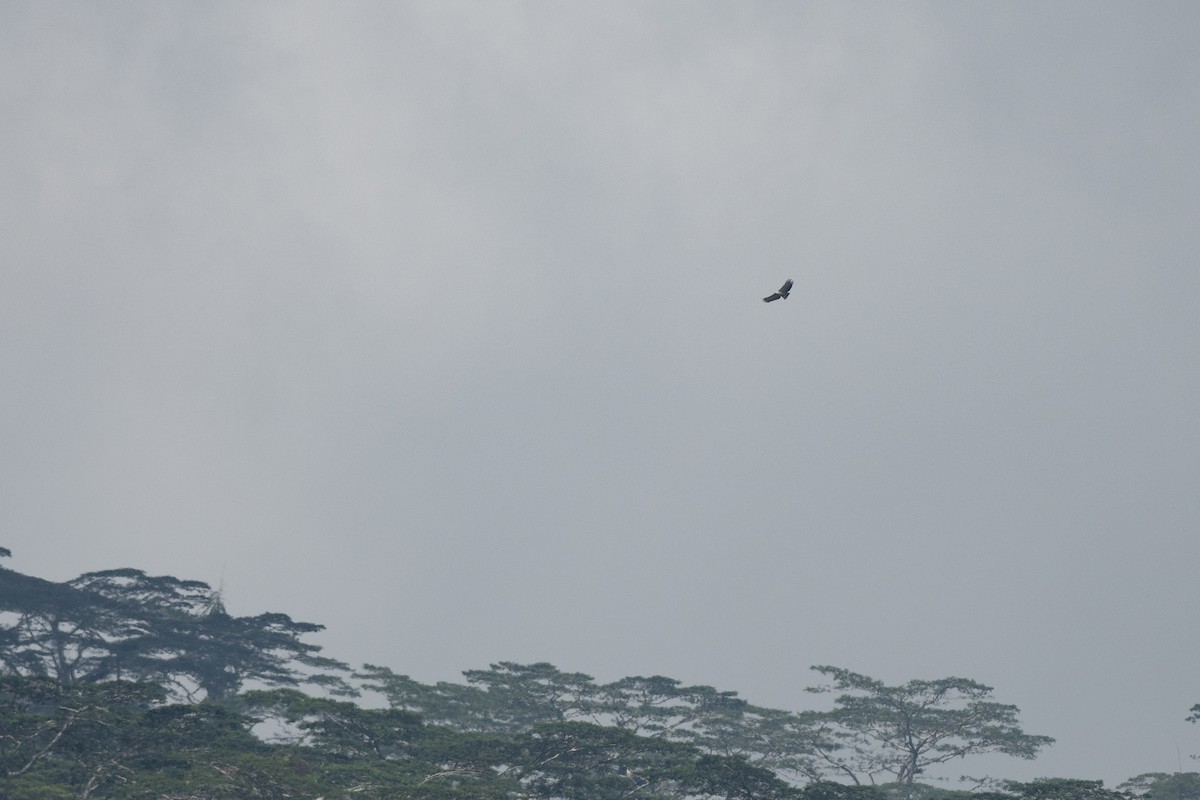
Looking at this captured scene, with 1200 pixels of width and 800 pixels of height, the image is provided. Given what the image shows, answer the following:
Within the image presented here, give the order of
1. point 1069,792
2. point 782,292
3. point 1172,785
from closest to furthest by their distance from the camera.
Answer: point 782,292 → point 1069,792 → point 1172,785

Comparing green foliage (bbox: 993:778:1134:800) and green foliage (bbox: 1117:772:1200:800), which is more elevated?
green foliage (bbox: 1117:772:1200:800)

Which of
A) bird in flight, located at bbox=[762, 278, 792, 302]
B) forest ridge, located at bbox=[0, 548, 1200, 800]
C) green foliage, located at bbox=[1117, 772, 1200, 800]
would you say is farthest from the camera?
green foliage, located at bbox=[1117, 772, 1200, 800]

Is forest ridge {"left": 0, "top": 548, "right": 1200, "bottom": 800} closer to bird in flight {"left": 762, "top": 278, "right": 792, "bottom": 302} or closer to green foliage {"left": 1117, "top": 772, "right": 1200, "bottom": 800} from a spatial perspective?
green foliage {"left": 1117, "top": 772, "right": 1200, "bottom": 800}

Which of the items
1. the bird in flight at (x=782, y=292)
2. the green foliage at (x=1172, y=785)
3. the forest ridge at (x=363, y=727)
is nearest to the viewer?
the bird in flight at (x=782, y=292)

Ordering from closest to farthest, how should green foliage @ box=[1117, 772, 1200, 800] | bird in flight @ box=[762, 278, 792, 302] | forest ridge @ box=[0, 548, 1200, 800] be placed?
1. bird in flight @ box=[762, 278, 792, 302]
2. forest ridge @ box=[0, 548, 1200, 800]
3. green foliage @ box=[1117, 772, 1200, 800]

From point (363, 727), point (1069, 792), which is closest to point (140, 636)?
point (363, 727)

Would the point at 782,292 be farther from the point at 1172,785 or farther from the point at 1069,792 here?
the point at 1172,785

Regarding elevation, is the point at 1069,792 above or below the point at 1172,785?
below

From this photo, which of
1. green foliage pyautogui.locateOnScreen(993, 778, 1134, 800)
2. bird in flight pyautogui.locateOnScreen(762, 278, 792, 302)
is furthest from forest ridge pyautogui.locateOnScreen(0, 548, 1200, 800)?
bird in flight pyautogui.locateOnScreen(762, 278, 792, 302)

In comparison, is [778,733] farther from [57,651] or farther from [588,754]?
[57,651]

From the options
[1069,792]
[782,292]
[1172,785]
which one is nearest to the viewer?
[782,292]

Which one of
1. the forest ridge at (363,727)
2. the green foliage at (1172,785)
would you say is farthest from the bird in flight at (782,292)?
the green foliage at (1172,785)

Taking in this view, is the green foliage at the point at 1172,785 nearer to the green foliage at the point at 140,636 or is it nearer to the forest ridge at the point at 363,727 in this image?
the forest ridge at the point at 363,727

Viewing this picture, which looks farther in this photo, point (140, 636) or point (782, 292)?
point (140, 636)
